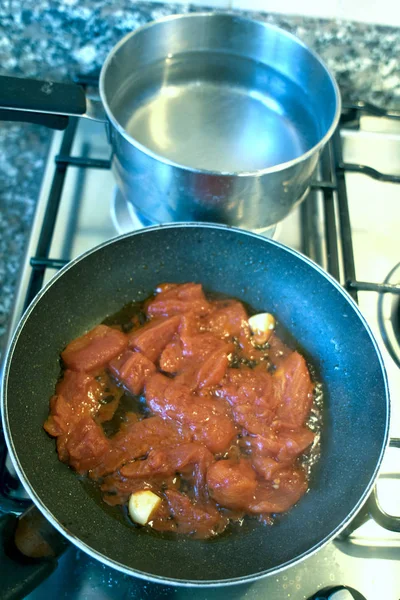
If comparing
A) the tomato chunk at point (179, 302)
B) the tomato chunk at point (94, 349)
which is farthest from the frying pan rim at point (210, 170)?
the tomato chunk at point (94, 349)

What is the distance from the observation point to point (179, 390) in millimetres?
1069

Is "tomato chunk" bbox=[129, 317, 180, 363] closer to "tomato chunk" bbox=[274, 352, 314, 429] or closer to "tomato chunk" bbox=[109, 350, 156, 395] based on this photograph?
"tomato chunk" bbox=[109, 350, 156, 395]

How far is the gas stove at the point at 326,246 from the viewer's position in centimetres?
90

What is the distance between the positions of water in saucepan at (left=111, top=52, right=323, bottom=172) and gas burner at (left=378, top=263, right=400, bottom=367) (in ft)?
1.28

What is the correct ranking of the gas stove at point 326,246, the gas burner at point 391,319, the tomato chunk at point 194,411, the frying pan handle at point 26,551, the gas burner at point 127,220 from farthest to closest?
the gas burner at point 127,220 → the gas burner at point 391,319 → the tomato chunk at point 194,411 → the gas stove at point 326,246 → the frying pan handle at point 26,551

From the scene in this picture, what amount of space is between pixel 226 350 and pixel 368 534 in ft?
1.48

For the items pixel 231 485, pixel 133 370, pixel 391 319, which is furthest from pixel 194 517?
pixel 391 319

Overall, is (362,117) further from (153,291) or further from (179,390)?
(179,390)

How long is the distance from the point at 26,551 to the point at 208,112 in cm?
104

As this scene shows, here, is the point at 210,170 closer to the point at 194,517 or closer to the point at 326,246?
the point at 326,246

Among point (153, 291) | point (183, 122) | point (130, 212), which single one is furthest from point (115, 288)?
point (183, 122)

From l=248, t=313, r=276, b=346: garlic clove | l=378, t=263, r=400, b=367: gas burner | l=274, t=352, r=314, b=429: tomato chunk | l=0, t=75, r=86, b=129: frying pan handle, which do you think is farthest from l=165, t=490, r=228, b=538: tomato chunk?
l=0, t=75, r=86, b=129: frying pan handle

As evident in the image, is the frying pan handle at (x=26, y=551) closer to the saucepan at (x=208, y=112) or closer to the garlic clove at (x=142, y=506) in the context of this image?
the garlic clove at (x=142, y=506)

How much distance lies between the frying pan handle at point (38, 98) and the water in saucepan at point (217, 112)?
181 mm
